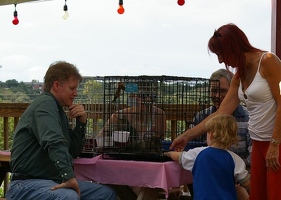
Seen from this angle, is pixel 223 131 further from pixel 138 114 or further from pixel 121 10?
pixel 121 10

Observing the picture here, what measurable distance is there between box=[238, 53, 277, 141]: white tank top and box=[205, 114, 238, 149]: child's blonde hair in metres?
0.12

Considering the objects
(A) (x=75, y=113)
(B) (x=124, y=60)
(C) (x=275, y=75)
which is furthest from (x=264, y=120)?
(B) (x=124, y=60)

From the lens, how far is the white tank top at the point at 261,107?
2396 millimetres

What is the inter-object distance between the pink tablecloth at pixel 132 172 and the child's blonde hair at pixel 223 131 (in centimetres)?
28

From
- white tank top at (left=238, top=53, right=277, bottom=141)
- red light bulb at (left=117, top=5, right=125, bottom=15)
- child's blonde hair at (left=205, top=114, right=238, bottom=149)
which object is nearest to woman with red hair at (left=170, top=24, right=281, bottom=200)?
white tank top at (left=238, top=53, right=277, bottom=141)

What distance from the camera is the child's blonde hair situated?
8.37 ft

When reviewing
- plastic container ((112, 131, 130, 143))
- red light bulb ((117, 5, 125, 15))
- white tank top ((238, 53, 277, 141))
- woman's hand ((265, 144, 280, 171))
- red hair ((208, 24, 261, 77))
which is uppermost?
red light bulb ((117, 5, 125, 15))

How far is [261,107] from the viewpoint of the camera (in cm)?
244

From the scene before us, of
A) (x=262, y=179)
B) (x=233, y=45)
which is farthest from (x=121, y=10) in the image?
(x=262, y=179)

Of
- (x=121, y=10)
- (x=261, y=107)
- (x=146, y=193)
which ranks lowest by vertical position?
(x=146, y=193)

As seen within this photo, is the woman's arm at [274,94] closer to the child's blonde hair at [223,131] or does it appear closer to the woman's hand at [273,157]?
the woman's hand at [273,157]

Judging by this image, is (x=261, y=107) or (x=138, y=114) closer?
(x=261, y=107)

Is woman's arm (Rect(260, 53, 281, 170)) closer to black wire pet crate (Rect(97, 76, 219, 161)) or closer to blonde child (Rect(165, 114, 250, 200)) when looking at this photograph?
blonde child (Rect(165, 114, 250, 200))

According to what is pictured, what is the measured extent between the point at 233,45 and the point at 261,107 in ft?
1.16
